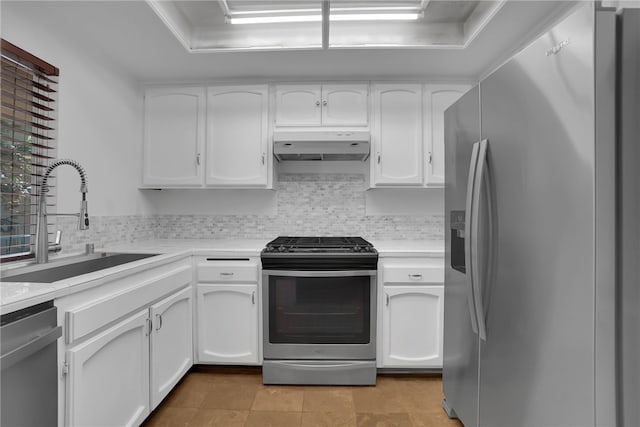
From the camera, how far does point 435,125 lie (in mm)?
2600

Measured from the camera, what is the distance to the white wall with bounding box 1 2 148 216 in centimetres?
178

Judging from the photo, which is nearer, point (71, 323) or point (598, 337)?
point (598, 337)

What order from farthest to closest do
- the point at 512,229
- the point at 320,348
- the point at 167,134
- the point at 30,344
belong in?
the point at 167,134, the point at 320,348, the point at 512,229, the point at 30,344

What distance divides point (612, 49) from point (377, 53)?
164cm

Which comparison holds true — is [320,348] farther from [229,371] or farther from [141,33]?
[141,33]

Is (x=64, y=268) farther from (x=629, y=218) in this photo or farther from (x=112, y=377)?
(x=629, y=218)

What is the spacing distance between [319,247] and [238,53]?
1455 mm

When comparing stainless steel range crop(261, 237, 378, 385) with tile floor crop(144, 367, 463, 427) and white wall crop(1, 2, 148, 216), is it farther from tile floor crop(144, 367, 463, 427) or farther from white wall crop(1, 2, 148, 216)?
white wall crop(1, 2, 148, 216)

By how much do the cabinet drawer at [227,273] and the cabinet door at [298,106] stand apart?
118cm

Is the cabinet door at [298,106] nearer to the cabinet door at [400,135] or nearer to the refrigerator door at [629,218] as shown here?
the cabinet door at [400,135]

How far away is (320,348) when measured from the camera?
217 centimetres

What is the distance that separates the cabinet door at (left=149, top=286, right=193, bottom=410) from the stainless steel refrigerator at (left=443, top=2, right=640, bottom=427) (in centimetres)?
159

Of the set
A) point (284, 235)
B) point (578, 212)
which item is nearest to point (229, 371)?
point (284, 235)

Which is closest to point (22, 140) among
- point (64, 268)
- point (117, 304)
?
point (64, 268)
